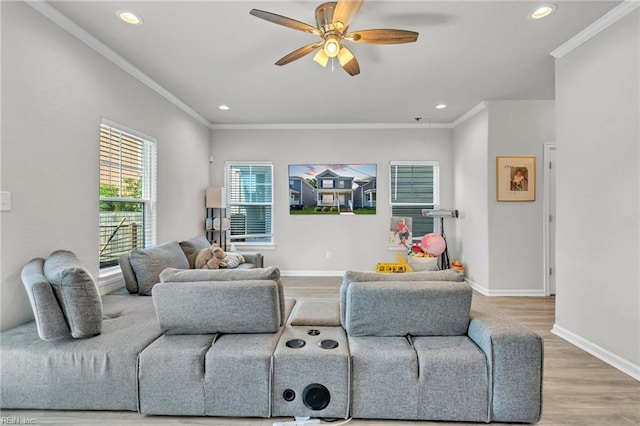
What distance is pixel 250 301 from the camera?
181 cm

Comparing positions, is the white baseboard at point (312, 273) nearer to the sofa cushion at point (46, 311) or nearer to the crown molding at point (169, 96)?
the crown molding at point (169, 96)

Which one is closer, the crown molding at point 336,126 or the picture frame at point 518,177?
the picture frame at point 518,177

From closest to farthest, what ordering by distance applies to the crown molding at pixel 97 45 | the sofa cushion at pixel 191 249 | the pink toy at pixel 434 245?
the crown molding at pixel 97 45 → the sofa cushion at pixel 191 249 → the pink toy at pixel 434 245

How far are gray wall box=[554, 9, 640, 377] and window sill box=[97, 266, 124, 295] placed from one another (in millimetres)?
4410

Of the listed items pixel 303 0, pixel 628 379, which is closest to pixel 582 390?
pixel 628 379

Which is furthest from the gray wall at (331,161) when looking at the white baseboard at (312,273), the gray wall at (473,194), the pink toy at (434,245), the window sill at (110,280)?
the window sill at (110,280)

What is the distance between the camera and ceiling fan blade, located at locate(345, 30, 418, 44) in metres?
2.12

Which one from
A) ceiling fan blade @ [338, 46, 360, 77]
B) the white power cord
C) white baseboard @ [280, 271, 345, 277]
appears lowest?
the white power cord

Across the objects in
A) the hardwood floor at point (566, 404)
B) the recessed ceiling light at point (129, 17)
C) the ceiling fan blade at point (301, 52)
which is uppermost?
the recessed ceiling light at point (129, 17)

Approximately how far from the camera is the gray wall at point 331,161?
538cm

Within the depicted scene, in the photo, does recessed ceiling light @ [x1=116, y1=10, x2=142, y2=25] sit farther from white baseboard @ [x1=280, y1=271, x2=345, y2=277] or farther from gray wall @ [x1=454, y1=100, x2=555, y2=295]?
gray wall @ [x1=454, y1=100, x2=555, y2=295]

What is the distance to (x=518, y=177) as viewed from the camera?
418 centimetres

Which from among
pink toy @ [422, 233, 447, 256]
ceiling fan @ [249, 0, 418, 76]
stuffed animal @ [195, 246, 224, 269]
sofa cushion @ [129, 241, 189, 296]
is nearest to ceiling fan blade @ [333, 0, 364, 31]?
ceiling fan @ [249, 0, 418, 76]

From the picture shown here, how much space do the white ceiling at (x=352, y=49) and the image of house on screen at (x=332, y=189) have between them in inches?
45.8
